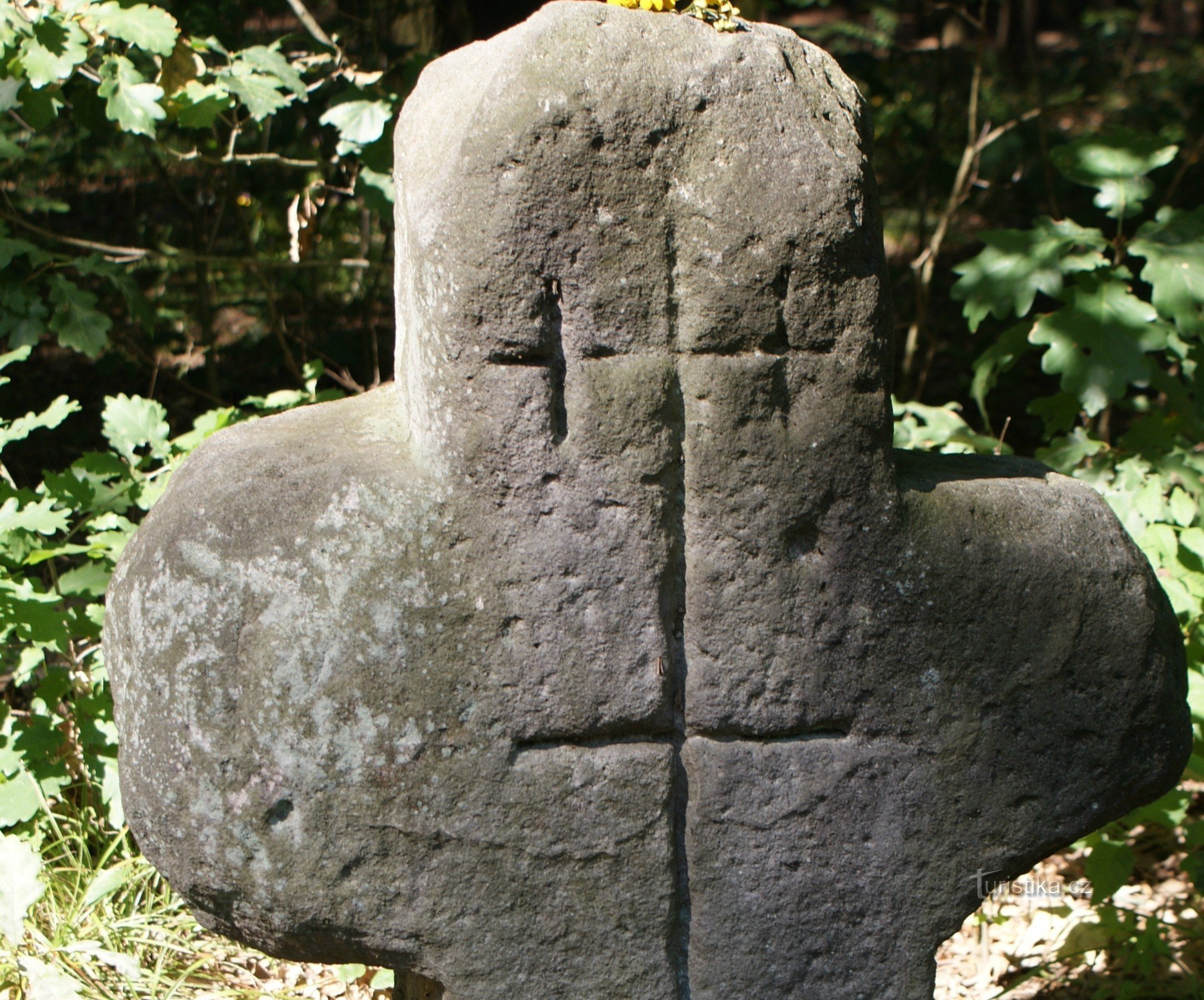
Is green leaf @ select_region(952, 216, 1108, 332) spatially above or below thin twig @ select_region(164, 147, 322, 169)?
below

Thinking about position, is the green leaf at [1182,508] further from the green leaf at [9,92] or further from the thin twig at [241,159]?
the green leaf at [9,92]

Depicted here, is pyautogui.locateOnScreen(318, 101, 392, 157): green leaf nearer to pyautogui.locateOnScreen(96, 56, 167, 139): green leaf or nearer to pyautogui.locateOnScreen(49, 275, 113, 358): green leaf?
pyautogui.locateOnScreen(96, 56, 167, 139): green leaf

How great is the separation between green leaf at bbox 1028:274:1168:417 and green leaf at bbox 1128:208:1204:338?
56mm

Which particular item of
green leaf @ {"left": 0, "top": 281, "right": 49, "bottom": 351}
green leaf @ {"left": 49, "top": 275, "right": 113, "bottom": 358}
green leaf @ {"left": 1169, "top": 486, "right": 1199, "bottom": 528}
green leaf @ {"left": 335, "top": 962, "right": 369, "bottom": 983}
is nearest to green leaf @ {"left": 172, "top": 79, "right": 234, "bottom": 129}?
green leaf @ {"left": 49, "top": 275, "right": 113, "bottom": 358}

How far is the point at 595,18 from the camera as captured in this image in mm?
1428

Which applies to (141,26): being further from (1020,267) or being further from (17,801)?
(1020,267)

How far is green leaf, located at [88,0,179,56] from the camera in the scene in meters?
2.64

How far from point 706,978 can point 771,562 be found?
2.02 ft

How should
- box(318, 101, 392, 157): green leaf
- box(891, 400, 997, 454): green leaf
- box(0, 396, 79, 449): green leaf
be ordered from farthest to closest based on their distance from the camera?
box(318, 101, 392, 157): green leaf
box(891, 400, 997, 454): green leaf
box(0, 396, 79, 449): green leaf

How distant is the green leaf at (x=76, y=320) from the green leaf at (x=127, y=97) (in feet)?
2.12

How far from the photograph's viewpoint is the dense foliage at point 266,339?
8.22ft

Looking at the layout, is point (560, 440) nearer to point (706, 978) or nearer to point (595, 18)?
point (595, 18)

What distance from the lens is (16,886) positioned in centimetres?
215

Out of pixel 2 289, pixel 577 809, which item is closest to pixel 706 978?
pixel 577 809
